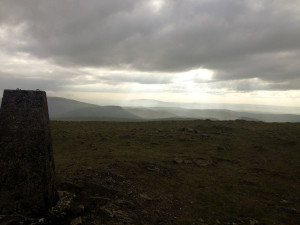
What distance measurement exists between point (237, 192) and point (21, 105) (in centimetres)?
1273

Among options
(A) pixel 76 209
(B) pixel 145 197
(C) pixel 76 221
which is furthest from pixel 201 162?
(C) pixel 76 221

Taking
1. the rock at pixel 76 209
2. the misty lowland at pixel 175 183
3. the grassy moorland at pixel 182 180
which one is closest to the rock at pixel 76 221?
the misty lowland at pixel 175 183

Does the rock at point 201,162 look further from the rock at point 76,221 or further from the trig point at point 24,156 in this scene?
the trig point at point 24,156

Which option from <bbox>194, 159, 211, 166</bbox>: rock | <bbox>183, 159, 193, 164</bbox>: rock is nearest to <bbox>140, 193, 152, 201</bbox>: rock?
<bbox>183, 159, 193, 164</bbox>: rock

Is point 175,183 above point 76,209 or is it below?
below

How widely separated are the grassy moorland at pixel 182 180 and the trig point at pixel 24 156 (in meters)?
2.08

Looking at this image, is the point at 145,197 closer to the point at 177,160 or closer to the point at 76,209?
the point at 76,209

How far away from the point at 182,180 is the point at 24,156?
1000 centimetres

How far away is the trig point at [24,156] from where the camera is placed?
6863 mm

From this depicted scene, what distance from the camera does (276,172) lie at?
16422 mm

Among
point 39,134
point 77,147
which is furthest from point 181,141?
point 39,134

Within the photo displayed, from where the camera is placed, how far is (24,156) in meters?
7.04

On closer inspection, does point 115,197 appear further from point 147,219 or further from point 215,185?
point 215,185

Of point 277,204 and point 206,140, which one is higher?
point 206,140
